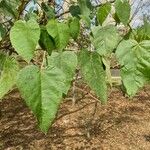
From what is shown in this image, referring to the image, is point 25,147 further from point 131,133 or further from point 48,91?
point 48,91

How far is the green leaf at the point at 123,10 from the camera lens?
2.56ft

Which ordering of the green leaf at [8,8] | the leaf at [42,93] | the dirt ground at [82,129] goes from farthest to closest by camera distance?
the dirt ground at [82,129]
the green leaf at [8,8]
the leaf at [42,93]

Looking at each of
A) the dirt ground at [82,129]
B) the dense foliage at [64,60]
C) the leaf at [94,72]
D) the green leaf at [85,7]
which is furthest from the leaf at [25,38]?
the dirt ground at [82,129]

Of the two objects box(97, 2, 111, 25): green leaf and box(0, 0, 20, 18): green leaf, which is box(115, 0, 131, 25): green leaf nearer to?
box(97, 2, 111, 25): green leaf

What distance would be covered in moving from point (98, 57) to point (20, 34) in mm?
156

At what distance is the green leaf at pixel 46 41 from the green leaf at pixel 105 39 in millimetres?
83

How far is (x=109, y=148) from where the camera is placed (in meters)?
7.84

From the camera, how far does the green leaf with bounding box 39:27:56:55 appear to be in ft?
2.66

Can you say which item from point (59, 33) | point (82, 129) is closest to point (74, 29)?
point (59, 33)

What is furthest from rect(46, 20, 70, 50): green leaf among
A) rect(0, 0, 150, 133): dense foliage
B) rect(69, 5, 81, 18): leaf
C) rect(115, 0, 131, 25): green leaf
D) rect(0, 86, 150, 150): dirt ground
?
rect(0, 86, 150, 150): dirt ground

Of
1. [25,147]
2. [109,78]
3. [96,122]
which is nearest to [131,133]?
[96,122]

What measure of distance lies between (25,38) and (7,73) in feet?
0.27

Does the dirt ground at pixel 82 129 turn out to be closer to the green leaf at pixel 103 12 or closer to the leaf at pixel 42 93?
the green leaf at pixel 103 12

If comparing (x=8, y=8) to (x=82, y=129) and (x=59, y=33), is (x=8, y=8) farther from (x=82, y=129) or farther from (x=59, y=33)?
(x=82, y=129)
